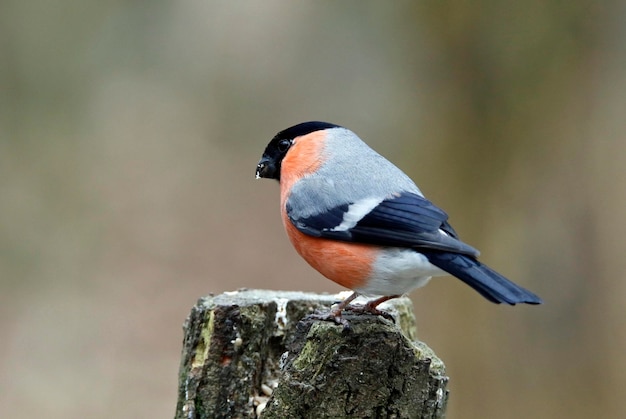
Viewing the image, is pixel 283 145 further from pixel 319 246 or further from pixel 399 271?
pixel 399 271

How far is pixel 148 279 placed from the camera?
6922 millimetres

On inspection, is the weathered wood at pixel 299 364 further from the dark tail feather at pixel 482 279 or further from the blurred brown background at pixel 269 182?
the blurred brown background at pixel 269 182

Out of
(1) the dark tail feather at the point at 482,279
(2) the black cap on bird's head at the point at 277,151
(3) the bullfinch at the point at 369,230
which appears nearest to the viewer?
(1) the dark tail feather at the point at 482,279

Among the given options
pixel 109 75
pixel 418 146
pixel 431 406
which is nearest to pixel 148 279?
pixel 109 75

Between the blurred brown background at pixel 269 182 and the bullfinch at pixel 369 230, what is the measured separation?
2.19m

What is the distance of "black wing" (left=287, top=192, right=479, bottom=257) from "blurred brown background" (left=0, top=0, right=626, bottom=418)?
236 cm

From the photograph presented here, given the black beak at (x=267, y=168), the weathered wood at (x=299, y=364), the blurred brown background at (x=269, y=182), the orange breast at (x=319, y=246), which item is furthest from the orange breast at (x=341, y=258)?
the blurred brown background at (x=269, y=182)

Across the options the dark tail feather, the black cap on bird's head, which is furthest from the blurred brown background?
the dark tail feather

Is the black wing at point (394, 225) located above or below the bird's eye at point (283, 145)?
below

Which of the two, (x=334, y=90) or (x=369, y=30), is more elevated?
(x=369, y=30)

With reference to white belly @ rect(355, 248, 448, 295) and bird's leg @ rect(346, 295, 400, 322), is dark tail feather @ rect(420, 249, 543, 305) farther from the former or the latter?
bird's leg @ rect(346, 295, 400, 322)

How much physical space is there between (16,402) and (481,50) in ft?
15.6

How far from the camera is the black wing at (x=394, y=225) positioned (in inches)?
95.2

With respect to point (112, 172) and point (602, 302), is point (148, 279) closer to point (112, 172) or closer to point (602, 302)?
point (112, 172)
